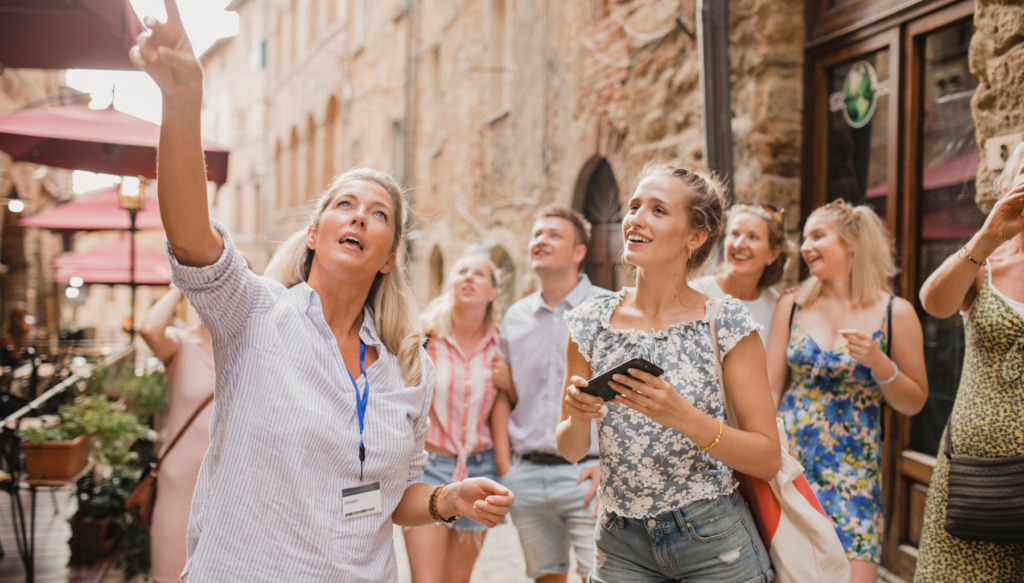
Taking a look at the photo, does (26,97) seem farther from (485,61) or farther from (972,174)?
(972,174)

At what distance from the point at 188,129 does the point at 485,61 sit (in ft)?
29.2

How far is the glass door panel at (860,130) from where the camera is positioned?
3982 mm

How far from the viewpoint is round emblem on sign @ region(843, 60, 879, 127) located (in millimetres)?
4055

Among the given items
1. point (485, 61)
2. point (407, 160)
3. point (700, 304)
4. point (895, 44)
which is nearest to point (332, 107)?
point (407, 160)

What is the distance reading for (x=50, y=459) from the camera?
3.99 metres

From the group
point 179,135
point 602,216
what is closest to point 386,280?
point 179,135

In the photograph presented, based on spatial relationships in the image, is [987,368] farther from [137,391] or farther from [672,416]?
[137,391]

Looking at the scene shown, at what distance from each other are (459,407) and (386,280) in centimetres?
125

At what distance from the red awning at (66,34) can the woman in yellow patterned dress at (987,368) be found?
10.8ft

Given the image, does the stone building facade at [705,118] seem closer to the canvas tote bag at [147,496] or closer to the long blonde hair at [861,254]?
the long blonde hair at [861,254]

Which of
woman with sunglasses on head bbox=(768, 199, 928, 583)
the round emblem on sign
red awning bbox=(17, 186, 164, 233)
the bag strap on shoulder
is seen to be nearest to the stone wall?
woman with sunglasses on head bbox=(768, 199, 928, 583)

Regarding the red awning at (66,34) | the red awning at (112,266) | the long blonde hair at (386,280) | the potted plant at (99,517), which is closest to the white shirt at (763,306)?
the long blonde hair at (386,280)

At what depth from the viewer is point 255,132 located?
2555cm

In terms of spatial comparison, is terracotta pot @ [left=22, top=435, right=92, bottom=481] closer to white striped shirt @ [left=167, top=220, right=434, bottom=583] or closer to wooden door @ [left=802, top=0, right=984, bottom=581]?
white striped shirt @ [left=167, top=220, right=434, bottom=583]
